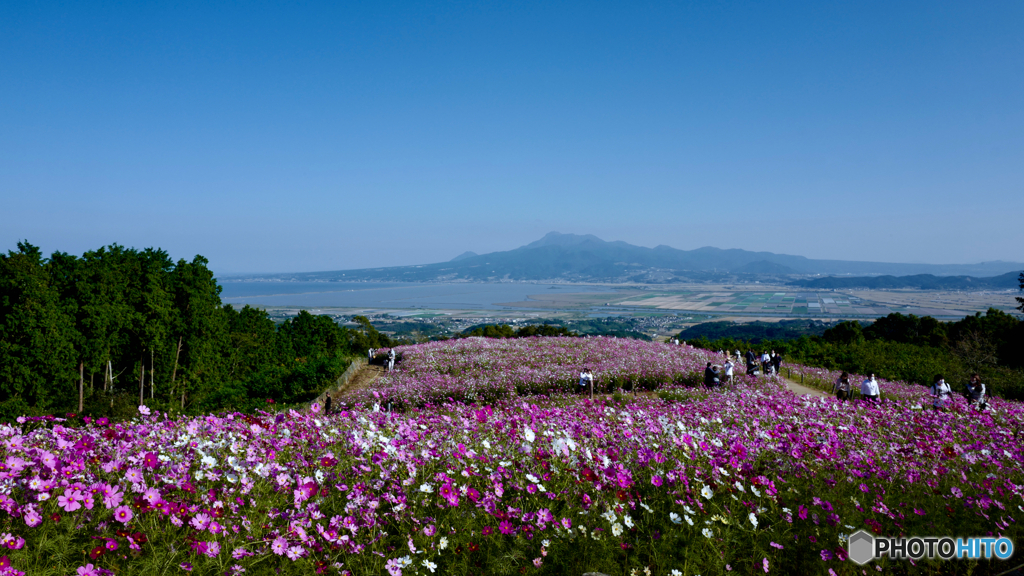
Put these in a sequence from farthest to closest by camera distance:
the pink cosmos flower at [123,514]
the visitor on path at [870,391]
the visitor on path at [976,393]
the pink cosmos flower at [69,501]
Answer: the visitor on path at [870,391] → the visitor on path at [976,393] → the pink cosmos flower at [123,514] → the pink cosmos flower at [69,501]

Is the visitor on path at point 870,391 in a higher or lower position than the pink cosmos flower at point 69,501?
lower

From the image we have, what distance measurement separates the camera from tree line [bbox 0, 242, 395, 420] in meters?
24.2

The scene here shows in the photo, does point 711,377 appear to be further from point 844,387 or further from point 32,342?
point 32,342

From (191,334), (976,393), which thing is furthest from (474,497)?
(191,334)

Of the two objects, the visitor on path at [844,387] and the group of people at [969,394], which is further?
the visitor on path at [844,387]

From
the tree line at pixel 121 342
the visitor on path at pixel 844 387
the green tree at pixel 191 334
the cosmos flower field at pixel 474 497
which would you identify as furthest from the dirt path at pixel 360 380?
the visitor on path at pixel 844 387

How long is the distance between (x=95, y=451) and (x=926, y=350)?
52.5 metres

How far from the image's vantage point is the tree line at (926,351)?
27.5m

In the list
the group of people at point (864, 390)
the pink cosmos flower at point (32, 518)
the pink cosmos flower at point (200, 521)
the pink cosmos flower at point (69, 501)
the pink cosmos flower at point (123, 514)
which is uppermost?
the pink cosmos flower at point (69, 501)

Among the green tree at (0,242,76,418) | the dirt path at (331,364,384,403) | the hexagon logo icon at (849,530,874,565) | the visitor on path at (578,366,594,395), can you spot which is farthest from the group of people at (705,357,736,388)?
the green tree at (0,242,76,418)

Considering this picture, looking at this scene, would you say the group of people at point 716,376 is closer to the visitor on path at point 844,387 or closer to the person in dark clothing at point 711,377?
the person in dark clothing at point 711,377

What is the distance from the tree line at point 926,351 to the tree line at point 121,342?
32.7 metres

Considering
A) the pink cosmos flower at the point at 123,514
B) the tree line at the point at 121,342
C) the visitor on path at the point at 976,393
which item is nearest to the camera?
the pink cosmos flower at the point at 123,514

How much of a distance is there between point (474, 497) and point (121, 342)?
3694 centimetres
